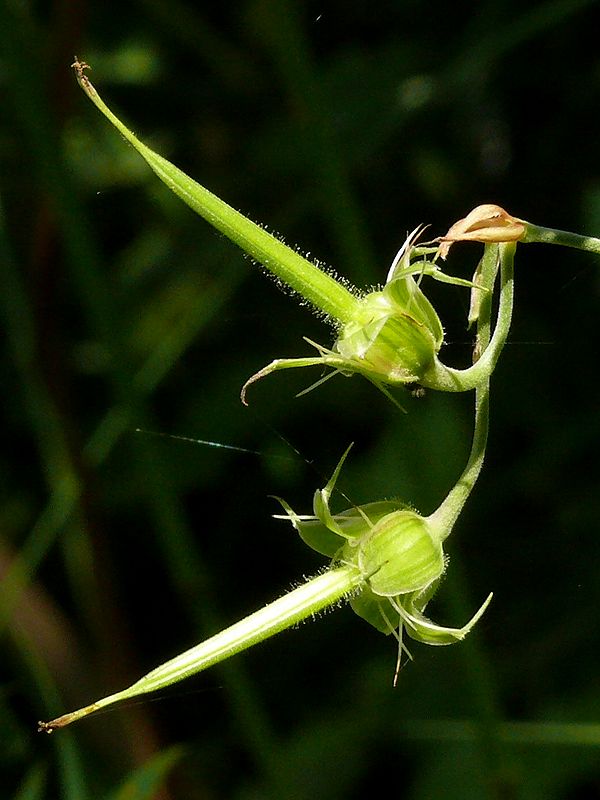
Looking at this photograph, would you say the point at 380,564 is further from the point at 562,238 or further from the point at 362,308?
the point at 562,238

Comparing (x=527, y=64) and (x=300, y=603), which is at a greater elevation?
(x=527, y=64)

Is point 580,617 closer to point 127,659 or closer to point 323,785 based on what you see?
point 323,785

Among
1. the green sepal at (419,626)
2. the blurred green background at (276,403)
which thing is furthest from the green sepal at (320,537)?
the blurred green background at (276,403)

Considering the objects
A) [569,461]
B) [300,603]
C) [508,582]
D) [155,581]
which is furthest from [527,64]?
[300,603]

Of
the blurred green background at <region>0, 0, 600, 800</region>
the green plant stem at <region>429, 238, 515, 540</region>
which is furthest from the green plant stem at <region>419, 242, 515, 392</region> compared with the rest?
the blurred green background at <region>0, 0, 600, 800</region>

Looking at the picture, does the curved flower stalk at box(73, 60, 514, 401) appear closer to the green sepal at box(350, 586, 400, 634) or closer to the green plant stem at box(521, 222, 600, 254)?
the green plant stem at box(521, 222, 600, 254)
